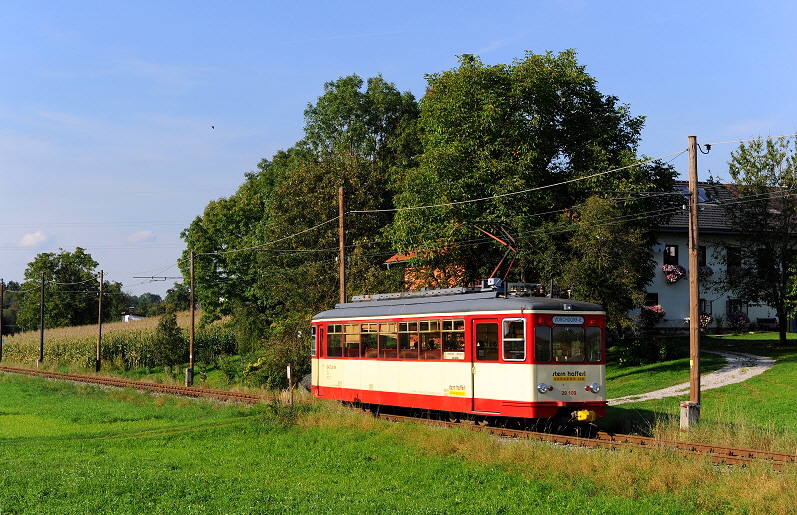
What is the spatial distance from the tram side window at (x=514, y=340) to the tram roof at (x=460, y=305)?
12.5 inches

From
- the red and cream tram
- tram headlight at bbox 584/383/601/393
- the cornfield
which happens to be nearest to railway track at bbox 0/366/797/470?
the red and cream tram

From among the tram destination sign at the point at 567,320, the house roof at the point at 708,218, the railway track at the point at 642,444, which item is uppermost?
the house roof at the point at 708,218

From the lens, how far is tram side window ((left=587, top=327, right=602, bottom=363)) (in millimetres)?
19414

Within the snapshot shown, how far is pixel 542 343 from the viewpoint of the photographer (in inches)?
742

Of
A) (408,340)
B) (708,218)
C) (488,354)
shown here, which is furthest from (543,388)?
(708,218)

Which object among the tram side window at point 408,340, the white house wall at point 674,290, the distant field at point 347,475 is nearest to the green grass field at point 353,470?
the distant field at point 347,475

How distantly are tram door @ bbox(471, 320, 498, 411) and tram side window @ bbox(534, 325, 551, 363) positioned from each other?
3.30 feet

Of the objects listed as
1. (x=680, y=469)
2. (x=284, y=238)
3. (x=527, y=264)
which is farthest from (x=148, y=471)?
(x=284, y=238)

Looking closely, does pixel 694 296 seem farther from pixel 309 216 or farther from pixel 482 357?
pixel 309 216

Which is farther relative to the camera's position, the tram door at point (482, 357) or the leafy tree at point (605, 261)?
the leafy tree at point (605, 261)

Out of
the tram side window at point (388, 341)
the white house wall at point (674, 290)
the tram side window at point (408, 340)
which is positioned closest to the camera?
the tram side window at point (408, 340)

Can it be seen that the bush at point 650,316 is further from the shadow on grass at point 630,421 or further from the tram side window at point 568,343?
the tram side window at point 568,343

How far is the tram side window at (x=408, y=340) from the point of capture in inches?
868

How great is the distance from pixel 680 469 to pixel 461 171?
2306 centimetres
